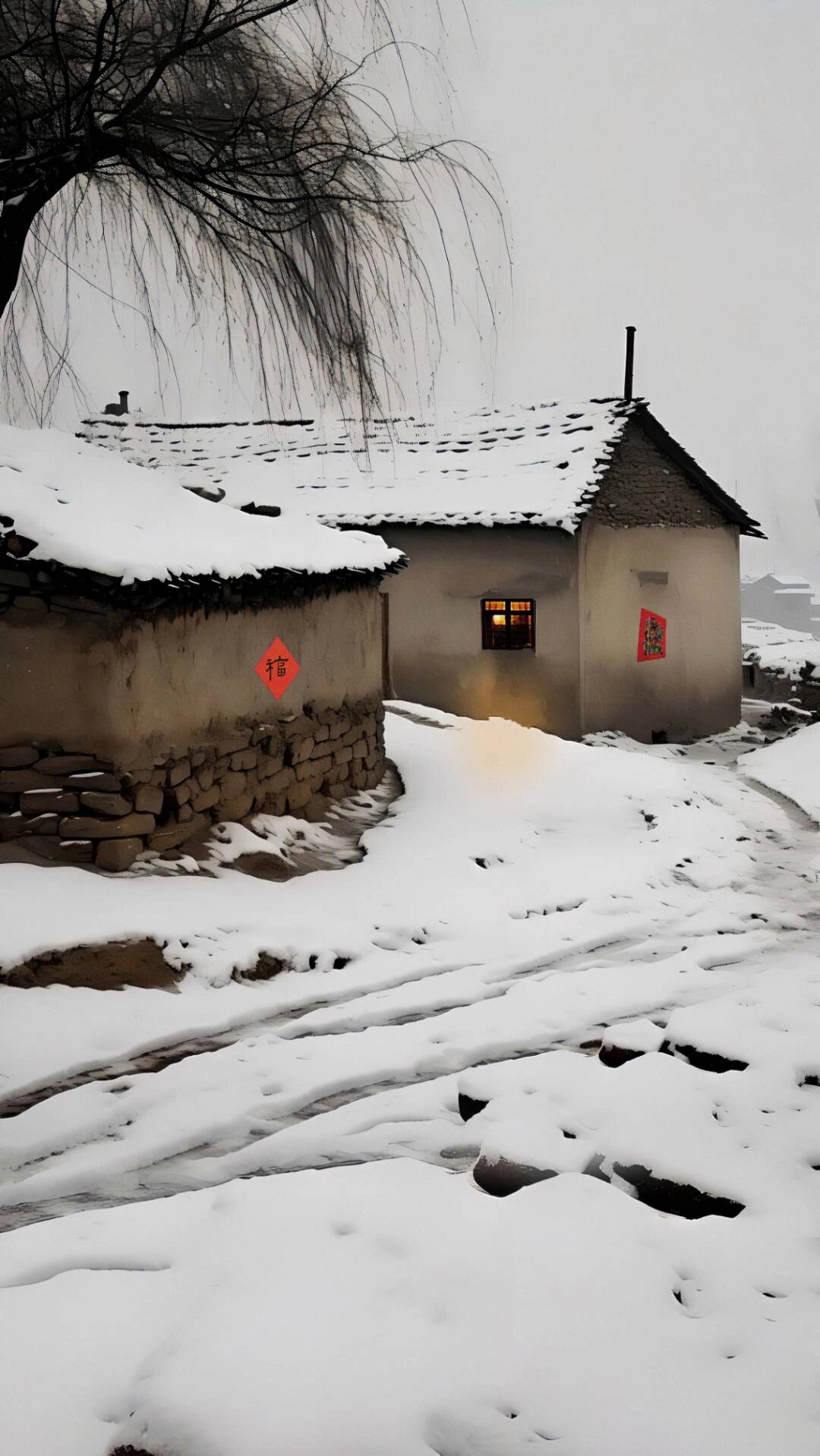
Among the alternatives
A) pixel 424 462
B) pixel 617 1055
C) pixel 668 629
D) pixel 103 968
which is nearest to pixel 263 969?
pixel 103 968

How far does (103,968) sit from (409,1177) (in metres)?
2.92

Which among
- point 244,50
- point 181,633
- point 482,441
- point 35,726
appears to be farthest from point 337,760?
point 482,441

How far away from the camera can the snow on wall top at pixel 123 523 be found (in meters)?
6.59

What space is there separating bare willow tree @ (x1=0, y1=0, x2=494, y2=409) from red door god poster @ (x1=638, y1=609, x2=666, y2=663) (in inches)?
464

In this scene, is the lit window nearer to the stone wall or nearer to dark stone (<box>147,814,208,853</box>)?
the stone wall

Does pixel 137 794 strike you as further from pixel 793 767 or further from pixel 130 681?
pixel 793 767

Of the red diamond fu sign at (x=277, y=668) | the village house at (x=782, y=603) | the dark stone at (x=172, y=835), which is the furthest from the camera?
the village house at (x=782, y=603)

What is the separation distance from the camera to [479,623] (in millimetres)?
16578

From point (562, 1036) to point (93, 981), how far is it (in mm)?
2289

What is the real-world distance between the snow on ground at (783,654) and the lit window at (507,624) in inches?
222

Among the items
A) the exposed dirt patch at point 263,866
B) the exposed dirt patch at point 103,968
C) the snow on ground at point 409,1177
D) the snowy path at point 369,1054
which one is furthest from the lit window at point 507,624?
the exposed dirt patch at point 103,968

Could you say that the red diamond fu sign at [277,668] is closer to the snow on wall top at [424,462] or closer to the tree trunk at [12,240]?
the tree trunk at [12,240]

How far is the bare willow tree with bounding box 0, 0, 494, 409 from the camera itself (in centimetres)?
545

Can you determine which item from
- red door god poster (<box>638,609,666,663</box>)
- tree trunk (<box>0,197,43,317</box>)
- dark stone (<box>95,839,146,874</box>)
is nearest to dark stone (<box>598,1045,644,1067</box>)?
dark stone (<box>95,839,146,874</box>)
